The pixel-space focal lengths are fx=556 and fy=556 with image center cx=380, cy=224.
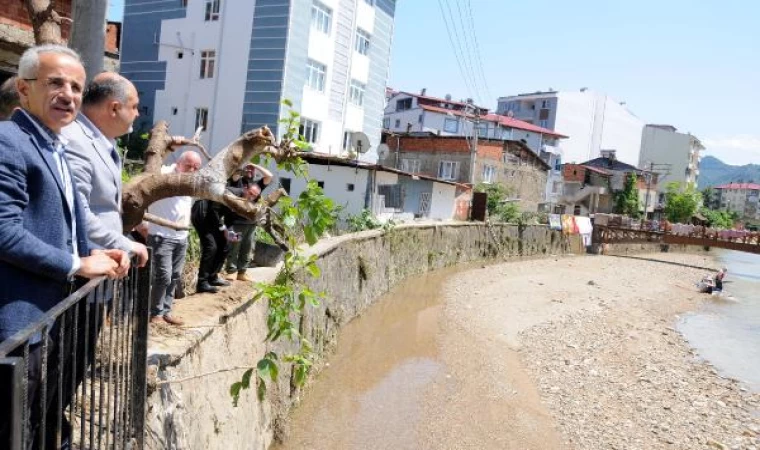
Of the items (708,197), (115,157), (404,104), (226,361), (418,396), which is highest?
(404,104)

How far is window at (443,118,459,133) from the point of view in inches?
1773

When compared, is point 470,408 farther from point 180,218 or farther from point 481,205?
point 481,205

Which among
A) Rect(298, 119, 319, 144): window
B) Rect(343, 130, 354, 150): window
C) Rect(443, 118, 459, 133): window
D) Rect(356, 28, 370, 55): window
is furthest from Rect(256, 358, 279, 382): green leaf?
Rect(443, 118, 459, 133): window

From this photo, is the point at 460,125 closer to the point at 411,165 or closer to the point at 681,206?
the point at 411,165

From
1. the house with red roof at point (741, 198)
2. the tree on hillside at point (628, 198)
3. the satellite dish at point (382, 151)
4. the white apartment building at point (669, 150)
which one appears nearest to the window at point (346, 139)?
the satellite dish at point (382, 151)

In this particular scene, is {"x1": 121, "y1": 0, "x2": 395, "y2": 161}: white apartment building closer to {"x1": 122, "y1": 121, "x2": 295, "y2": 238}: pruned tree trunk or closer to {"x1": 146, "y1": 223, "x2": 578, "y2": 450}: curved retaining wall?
{"x1": 146, "y1": 223, "x2": 578, "y2": 450}: curved retaining wall

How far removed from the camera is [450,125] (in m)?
45.3

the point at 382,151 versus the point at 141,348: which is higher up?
the point at 382,151

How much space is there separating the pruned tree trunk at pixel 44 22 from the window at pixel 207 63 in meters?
19.5

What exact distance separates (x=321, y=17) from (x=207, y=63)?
520 cm

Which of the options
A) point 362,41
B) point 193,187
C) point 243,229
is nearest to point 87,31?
point 193,187

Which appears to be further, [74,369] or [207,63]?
[207,63]

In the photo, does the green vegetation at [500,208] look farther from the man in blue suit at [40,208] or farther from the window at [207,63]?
the man in blue suit at [40,208]

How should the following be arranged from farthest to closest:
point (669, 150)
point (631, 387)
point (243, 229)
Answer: point (669, 150)
point (631, 387)
point (243, 229)
